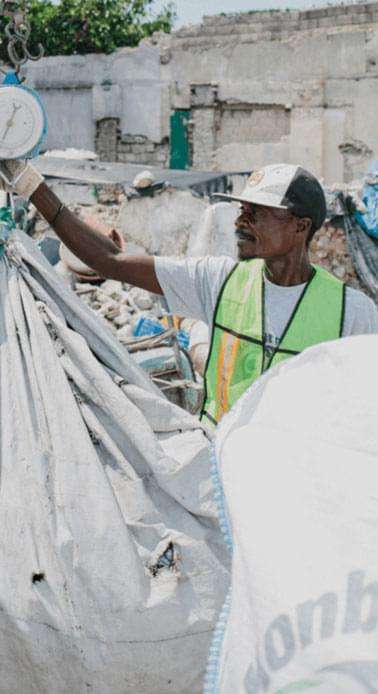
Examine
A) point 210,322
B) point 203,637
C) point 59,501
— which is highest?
point 210,322

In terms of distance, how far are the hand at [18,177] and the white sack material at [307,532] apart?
1077mm

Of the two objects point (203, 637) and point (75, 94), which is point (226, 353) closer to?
point (203, 637)

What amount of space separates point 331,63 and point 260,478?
15.1m

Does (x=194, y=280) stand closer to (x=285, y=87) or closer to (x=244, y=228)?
(x=244, y=228)

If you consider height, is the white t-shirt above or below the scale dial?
below

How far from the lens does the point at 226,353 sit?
2244mm

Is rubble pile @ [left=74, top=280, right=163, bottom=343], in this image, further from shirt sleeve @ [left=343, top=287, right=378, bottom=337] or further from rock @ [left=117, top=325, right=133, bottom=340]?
shirt sleeve @ [left=343, top=287, right=378, bottom=337]

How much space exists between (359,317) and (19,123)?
940 mm

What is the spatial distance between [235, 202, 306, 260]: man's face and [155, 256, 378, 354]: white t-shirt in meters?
0.07

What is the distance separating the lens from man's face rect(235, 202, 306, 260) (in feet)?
7.45

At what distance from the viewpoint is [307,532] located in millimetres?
1041

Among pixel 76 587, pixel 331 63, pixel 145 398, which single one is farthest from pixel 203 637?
pixel 331 63

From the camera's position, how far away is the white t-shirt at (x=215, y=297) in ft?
7.21

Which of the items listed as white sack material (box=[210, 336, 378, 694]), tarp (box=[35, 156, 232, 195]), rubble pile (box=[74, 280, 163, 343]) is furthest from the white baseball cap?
tarp (box=[35, 156, 232, 195])
